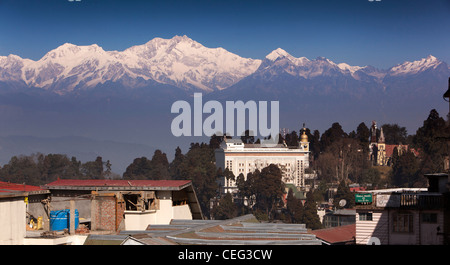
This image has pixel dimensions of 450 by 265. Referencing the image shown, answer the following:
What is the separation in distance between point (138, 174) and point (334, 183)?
37.6 m

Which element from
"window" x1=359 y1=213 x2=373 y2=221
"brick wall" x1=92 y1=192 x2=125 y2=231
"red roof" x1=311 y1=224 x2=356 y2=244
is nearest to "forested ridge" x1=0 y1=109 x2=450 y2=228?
"red roof" x1=311 y1=224 x2=356 y2=244

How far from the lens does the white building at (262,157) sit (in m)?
145

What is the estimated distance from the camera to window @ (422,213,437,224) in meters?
23.1

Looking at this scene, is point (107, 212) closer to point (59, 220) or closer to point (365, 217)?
point (59, 220)

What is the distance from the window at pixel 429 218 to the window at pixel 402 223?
Answer: 57 centimetres

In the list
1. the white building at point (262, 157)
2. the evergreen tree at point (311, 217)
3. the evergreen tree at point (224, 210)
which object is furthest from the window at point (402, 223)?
the white building at point (262, 157)

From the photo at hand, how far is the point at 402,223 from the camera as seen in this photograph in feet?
79.0

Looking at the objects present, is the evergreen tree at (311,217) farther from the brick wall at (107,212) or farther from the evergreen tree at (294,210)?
the brick wall at (107,212)

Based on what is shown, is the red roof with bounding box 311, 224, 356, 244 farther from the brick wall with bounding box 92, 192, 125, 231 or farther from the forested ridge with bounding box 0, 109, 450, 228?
the forested ridge with bounding box 0, 109, 450, 228

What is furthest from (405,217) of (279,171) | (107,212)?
(279,171)

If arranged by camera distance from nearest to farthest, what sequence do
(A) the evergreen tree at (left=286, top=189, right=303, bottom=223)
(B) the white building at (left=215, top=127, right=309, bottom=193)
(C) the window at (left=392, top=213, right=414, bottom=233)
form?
1. (C) the window at (left=392, top=213, right=414, bottom=233)
2. (A) the evergreen tree at (left=286, top=189, right=303, bottom=223)
3. (B) the white building at (left=215, top=127, right=309, bottom=193)

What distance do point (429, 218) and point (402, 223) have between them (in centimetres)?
116

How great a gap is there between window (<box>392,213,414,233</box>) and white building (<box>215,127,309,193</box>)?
119m

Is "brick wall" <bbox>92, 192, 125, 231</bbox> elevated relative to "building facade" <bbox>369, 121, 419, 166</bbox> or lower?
lower
